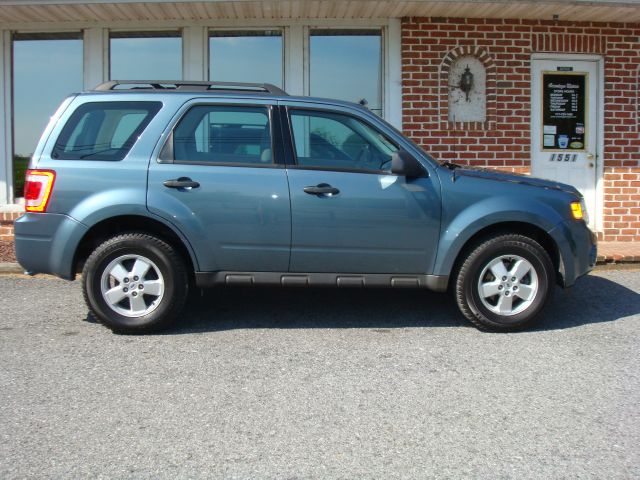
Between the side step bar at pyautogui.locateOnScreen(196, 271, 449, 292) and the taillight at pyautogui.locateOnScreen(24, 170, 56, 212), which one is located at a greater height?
the taillight at pyautogui.locateOnScreen(24, 170, 56, 212)

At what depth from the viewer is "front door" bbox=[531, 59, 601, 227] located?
964cm

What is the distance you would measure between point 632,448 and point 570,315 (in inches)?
109

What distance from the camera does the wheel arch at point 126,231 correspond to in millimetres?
5402

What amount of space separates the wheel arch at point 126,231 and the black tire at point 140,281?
116 mm

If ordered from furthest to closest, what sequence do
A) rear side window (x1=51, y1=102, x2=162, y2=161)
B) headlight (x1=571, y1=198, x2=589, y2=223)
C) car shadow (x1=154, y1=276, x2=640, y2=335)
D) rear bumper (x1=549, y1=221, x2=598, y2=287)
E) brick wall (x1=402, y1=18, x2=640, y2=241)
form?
brick wall (x1=402, y1=18, x2=640, y2=241) → car shadow (x1=154, y1=276, x2=640, y2=335) → headlight (x1=571, y1=198, x2=589, y2=223) → rear bumper (x1=549, y1=221, x2=598, y2=287) → rear side window (x1=51, y1=102, x2=162, y2=161)

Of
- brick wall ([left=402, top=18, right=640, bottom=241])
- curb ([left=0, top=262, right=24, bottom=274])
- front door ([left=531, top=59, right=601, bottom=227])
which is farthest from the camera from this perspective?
front door ([left=531, top=59, right=601, bottom=227])

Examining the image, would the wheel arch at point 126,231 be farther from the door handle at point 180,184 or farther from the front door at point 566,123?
the front door at point 566,123

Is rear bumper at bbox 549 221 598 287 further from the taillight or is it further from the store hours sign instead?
the store hours sign

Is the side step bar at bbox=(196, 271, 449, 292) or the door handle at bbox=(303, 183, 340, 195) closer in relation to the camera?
the door handle at bbox=(303, 183, 340, 195)

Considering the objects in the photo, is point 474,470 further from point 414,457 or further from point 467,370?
point 467,370

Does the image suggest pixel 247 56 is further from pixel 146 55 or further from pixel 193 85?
pixel 193 85

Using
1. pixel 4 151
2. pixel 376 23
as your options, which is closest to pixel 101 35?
pixel 4 151

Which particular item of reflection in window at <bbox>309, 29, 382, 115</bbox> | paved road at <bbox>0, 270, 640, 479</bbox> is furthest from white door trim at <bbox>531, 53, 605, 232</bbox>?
paved road at <bbox>0, 270, 640, 479</bbox>

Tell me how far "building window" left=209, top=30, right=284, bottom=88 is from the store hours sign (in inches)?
146
